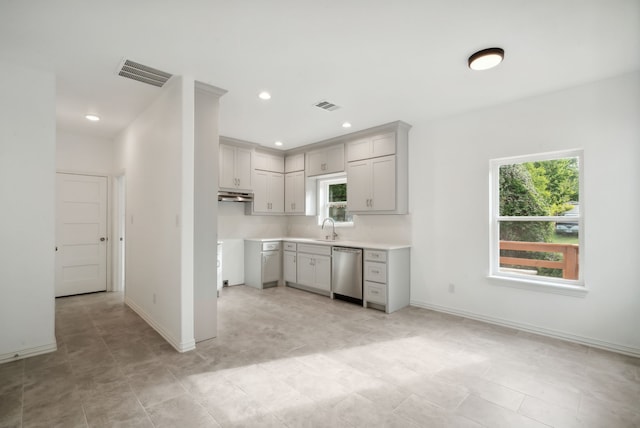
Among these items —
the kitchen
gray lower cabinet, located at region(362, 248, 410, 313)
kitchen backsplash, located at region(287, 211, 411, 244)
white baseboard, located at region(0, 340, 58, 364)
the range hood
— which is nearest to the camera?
white baseboard, located at region(0, 340, 58, 364)

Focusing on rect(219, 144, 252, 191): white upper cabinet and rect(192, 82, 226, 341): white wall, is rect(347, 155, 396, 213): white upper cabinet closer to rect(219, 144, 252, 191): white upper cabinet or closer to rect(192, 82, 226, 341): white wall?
rect(219, 144, 252, 191): white upper cabinet

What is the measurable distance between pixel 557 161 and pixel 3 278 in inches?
228

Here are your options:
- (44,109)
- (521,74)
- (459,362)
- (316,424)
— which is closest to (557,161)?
(521,74)

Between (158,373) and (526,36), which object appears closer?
(526,36)

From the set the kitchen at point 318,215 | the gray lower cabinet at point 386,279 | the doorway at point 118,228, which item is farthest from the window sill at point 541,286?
the doorway at point 118,228

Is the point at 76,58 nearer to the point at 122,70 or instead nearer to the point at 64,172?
the point at 122,70

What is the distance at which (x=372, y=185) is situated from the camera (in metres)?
4.88

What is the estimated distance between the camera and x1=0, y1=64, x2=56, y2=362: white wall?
283 cm

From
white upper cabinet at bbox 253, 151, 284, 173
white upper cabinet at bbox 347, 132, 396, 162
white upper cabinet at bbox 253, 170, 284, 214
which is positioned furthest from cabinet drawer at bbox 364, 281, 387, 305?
white upper cabinet at bbox 253, 151, 284, 173

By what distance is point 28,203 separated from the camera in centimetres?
294

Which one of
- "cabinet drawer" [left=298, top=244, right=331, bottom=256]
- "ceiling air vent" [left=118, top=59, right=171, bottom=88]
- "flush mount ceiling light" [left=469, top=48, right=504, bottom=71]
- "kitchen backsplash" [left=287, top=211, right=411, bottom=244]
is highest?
"ceiling air vent" [left=118, top=59, right=171, bottom=88]

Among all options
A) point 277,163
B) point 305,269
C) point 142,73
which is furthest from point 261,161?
point 142,73

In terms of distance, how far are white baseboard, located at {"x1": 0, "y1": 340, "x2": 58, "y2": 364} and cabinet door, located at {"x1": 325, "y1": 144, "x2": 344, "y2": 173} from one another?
430 cm

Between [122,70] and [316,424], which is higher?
[122,70]
